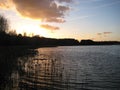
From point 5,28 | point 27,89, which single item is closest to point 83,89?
point 27,89

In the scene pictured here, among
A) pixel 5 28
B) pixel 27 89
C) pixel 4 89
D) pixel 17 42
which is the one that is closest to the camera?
pixel 4 89

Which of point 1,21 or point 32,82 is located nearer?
point 32,82

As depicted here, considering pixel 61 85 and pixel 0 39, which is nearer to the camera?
pixel 61 85

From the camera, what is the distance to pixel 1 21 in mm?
101438

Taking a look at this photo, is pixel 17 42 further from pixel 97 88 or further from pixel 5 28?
pixel 97 88

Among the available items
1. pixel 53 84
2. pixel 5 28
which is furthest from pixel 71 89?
pixel 5 28

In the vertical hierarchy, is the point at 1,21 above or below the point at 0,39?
above

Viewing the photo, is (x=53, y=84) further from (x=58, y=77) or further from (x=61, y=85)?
(x=58, y=77)

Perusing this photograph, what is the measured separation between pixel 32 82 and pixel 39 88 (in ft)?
11.8

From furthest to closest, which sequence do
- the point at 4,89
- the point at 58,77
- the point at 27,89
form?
1. the point at 58,77
2. the point at 27,89
3. the point at 4,89

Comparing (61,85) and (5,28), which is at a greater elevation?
(5,28)

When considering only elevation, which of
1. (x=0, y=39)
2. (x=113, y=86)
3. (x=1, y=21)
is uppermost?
(x=1, y=21)

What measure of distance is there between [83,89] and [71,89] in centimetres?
151

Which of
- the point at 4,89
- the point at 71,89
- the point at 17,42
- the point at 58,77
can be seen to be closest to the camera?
the point at 4,89
